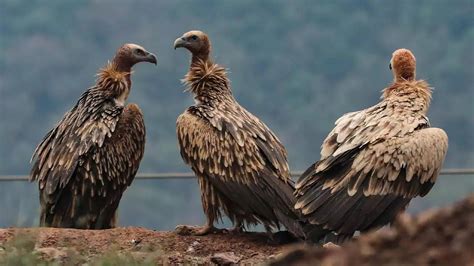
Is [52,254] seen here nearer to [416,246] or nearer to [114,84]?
[114,84]

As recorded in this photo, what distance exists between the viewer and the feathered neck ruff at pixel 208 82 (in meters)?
13.9

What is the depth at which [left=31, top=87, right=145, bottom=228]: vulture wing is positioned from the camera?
14.1 meters

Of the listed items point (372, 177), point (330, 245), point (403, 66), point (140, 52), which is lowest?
point (330, 245)

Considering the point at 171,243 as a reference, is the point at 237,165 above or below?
above

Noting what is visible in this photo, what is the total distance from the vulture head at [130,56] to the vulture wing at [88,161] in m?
0.74

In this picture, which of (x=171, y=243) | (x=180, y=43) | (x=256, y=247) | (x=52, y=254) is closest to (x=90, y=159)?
(x=180, y=43)

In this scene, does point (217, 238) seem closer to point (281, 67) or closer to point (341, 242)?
point (341, 242)

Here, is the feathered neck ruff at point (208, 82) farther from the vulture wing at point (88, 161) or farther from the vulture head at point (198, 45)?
the vulture wing at point (88, 161)

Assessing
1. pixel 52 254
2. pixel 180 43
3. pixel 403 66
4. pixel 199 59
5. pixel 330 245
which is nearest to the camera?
pixel 52 254

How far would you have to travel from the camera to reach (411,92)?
1322cm

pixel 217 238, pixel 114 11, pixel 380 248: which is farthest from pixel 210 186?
pixel 114 11

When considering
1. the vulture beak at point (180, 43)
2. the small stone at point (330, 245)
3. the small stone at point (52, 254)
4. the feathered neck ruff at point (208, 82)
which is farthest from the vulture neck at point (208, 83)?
the small stone at point (52, 254)

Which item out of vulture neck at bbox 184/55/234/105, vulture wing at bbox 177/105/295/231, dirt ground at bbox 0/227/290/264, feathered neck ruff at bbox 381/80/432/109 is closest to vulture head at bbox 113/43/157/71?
vulture neck at bbox 184/55/234/105

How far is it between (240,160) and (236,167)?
0.21 ft
